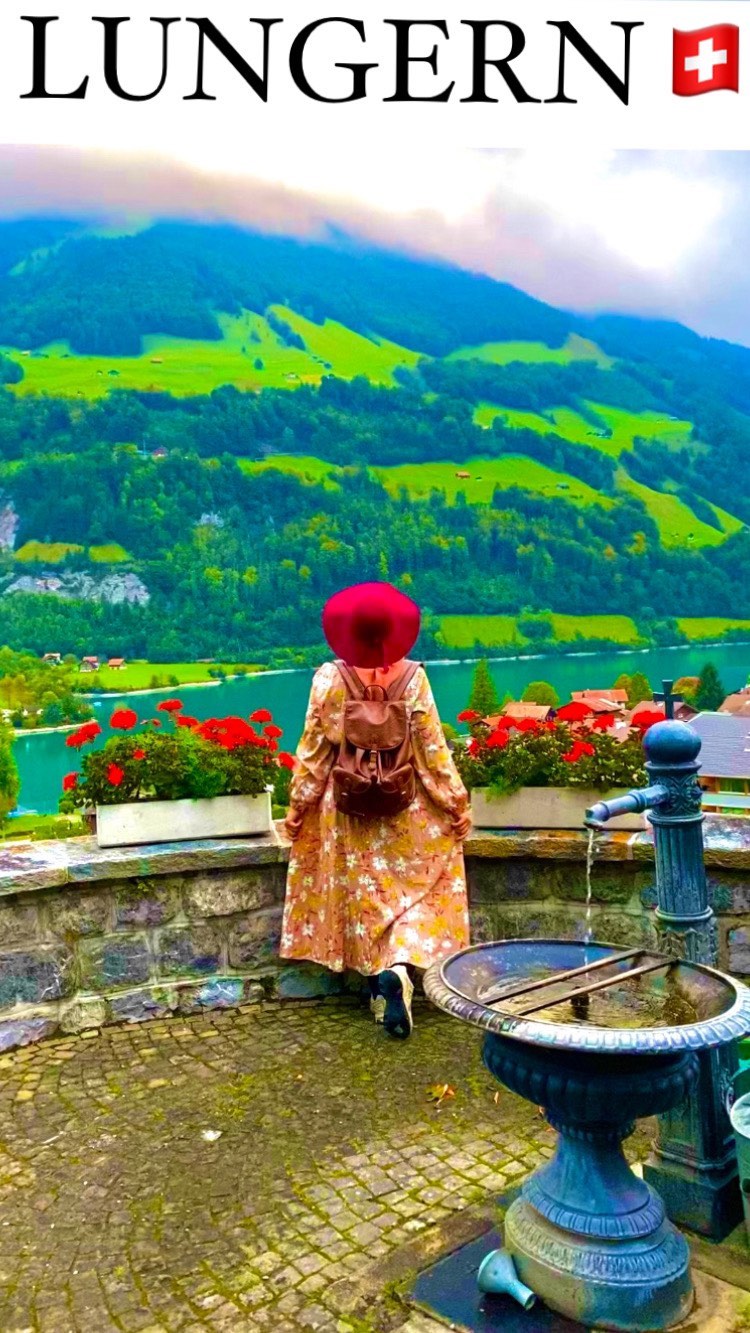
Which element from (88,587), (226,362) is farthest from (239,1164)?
(226,362)

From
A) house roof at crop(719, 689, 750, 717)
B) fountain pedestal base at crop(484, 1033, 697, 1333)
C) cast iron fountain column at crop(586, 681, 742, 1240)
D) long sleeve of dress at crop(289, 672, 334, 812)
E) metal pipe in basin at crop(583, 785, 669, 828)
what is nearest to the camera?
fountain pedestal base at crop(484, 1033, 697, 1333)

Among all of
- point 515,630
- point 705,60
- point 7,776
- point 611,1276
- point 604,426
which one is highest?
point 604,426

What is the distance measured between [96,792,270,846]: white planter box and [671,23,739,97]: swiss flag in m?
5.99

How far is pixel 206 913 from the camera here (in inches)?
187

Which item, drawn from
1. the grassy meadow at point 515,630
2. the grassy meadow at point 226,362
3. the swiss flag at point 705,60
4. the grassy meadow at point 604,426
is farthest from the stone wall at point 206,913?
the grassy meadow at point 226,362

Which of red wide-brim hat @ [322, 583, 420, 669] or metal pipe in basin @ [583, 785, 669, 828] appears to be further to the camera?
red wide-brim hat @ [322, 583, 420, 669]

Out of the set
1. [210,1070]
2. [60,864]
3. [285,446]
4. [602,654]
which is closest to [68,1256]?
[210,1070]

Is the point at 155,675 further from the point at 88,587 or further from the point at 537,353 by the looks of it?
the point at 537,353

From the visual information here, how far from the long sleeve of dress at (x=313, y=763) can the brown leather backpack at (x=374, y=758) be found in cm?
11

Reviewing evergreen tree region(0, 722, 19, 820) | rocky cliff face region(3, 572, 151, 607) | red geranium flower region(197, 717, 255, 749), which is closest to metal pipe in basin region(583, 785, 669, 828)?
red geranium flower region(197, 717, 255, 749)

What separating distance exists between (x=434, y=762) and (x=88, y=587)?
4013 cm

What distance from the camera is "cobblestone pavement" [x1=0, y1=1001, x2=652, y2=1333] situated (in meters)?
2.66

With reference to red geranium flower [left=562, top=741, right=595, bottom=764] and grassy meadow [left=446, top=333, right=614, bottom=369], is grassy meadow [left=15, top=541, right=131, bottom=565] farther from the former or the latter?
grassy meadow [left=446, top=333, right=614, bottom=369]

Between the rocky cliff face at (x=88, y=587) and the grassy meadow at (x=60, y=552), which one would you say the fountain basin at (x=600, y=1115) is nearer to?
the rocky cliff face at (x=88, y=587)
